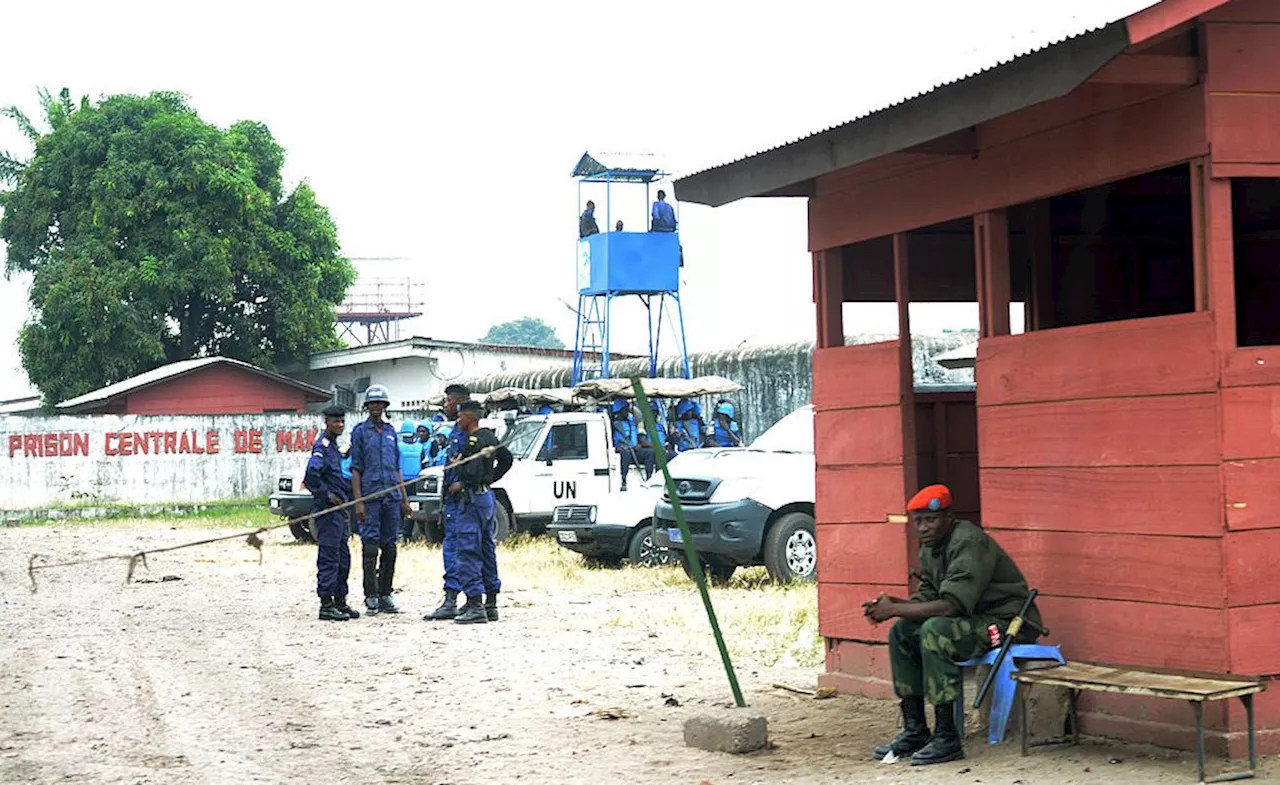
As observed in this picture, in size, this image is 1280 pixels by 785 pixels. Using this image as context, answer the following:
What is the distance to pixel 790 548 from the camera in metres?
16.4

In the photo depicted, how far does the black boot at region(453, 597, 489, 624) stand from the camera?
14.6m

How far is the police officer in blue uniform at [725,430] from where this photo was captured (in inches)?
979

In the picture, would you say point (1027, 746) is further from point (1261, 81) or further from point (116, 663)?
point (116, 663)

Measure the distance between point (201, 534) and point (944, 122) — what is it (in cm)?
2341

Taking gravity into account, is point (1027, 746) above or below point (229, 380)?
below

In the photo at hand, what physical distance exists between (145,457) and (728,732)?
99.8 feet

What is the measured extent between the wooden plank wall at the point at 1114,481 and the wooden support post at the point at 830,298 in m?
1.47

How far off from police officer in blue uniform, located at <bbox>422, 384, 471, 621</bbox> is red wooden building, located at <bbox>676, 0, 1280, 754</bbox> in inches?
201

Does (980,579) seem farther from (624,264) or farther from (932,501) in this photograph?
(624,264)

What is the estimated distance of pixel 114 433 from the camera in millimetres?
36250

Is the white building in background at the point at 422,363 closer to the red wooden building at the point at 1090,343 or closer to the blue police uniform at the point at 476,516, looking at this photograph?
the blue police uniform at the point at 476,516

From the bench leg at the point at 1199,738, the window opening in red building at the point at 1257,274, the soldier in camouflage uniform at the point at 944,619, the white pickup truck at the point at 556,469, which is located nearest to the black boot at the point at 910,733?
the soldier in camouflage uniform at the point at 944,619

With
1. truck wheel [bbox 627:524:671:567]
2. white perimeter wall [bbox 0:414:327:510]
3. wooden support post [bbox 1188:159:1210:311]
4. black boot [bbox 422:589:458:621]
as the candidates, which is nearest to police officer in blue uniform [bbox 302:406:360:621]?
black boot [bbox 422:589:458:621]

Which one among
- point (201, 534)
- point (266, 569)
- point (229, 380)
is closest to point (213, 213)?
point (229, 380)
